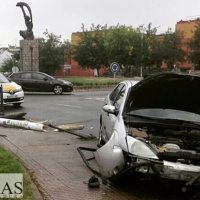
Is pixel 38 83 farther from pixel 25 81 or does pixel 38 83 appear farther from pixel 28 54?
pixel 28 54

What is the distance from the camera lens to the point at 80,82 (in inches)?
1384

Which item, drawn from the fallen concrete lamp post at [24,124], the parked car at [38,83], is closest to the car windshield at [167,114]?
the fallen concrete lamp post at [24,124]

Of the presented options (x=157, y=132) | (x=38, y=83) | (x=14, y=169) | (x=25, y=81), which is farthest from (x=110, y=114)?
(x=25, y=81)

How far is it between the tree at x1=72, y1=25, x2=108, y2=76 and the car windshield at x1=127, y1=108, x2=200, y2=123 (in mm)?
59203

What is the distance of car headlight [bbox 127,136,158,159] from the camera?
5523 mm

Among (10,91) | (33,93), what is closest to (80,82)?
(33,93)

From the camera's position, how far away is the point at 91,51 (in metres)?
67.0

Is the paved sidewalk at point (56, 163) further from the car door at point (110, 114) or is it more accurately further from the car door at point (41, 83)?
the car door at point (41, 83)

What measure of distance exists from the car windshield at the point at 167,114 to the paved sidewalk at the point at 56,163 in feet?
4.10

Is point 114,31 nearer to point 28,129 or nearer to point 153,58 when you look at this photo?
point 153,58

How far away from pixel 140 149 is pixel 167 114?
4.67ft

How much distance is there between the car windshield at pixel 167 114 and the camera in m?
6.79

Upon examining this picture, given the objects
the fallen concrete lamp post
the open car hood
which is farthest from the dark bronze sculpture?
the open car hood

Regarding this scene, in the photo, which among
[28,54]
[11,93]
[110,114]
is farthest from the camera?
[28,54]
